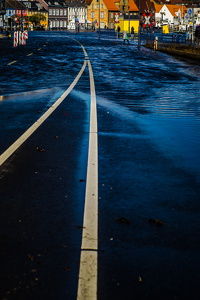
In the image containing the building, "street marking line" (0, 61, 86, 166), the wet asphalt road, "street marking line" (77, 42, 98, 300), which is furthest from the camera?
the building

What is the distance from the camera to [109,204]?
5457 mm

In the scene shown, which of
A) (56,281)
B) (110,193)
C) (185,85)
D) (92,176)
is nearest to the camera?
(56,281)

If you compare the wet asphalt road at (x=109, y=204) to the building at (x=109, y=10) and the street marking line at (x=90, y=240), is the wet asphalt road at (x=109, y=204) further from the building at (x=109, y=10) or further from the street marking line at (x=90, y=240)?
the building at (x=109, y=10)

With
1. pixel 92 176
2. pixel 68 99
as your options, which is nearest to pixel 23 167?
pixel 92 176

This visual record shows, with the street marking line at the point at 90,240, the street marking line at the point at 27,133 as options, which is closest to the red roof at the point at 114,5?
the street marking line at the point at 27,133

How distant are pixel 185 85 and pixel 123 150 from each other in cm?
1100

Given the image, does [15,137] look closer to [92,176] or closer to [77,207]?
[92,176]

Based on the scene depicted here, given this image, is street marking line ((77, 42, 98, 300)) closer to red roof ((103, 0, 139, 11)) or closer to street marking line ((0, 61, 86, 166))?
street marking line ((0, 61, 86, 166))

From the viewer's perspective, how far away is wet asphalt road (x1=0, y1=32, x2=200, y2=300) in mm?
3805

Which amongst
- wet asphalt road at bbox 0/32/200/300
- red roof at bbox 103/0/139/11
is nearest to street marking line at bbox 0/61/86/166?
wet asphalt road at bbox 0/32/200/300

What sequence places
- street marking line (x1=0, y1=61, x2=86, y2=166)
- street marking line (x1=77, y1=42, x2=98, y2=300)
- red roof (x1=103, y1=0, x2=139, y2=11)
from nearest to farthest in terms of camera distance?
street marking line (x1=77, y1=42, x2=98, y2=300)
street marking line (x1=0, y1=61, x2=86, y2=166)
red roof (x1=103, y1=0, x2=139, y2=11)

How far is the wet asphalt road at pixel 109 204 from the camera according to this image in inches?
150

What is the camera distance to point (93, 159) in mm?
7398

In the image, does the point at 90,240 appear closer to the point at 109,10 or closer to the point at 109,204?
the point at 109,204
